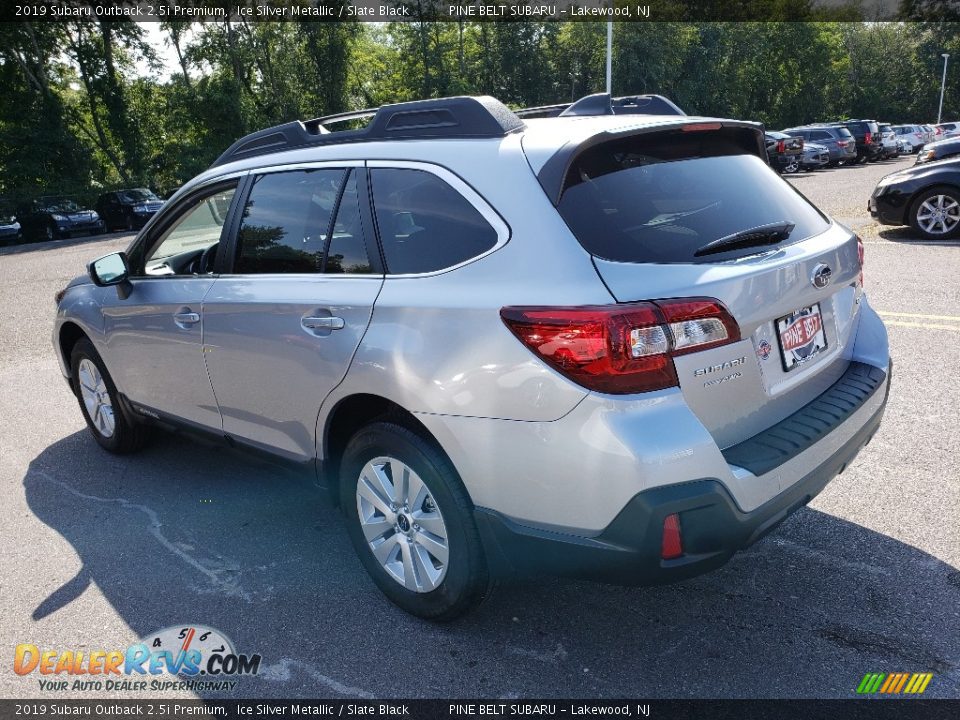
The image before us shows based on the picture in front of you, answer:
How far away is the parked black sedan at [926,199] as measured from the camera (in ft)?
35.7

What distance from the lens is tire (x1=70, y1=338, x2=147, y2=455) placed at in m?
4.83

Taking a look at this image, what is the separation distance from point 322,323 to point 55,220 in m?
26.7

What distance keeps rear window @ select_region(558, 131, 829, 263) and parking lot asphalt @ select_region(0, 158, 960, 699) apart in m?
1.38

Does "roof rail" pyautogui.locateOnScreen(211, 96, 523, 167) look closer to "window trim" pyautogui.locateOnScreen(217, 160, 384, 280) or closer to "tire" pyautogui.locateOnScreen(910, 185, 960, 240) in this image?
"window trim" pyautogui.locateOnScreen(217, 160, 384, 280)

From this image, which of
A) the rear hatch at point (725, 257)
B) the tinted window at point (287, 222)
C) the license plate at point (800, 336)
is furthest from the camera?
the tinted window at point (287, 222)

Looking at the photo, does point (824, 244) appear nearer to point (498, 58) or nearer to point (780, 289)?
point (780, 289)

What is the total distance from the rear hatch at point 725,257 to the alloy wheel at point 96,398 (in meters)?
3.60

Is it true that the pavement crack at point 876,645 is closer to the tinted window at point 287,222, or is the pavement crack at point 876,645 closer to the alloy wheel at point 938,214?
the tinted window at point 287,222

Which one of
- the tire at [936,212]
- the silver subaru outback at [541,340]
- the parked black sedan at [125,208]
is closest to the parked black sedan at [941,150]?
the tire at [936,212]

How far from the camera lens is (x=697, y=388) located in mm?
2398

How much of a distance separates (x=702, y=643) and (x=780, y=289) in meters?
1.29

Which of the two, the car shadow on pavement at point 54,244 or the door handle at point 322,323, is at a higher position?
the door handle at point 322,323

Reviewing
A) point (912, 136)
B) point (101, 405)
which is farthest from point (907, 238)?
point (912, 136)

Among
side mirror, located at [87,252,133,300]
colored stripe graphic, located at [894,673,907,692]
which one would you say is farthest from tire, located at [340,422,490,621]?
side mirror, located at [87,252,133,300]
